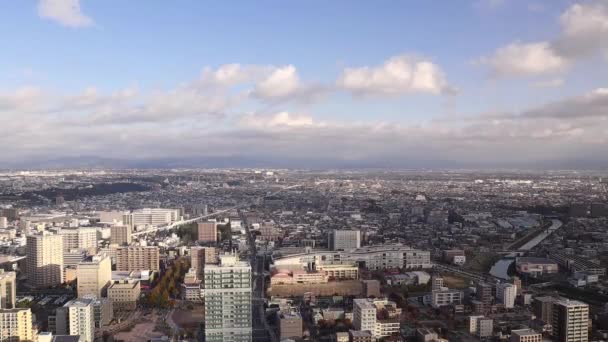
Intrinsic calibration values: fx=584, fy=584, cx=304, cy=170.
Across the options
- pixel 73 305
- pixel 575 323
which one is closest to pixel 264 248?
pixel 73 305

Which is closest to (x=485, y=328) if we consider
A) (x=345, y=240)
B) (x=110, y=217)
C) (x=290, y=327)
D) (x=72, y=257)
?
(x=290, y=327)

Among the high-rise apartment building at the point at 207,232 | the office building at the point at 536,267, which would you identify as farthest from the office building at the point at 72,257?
the office building at the point at 536,267

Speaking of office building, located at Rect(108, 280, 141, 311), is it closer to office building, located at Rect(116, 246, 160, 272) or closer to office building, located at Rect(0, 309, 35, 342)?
office building, located at Rect(0, 309, 35, 342)

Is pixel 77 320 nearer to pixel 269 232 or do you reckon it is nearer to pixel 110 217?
pixel 269 232

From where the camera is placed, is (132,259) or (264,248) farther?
(264,248)

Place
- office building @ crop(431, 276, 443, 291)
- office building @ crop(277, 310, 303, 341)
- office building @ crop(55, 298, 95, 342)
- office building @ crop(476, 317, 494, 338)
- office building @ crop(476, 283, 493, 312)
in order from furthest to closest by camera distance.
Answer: office building @ crop(431, 276, 443, 291)
office building @ crop(476, 283, 493, 312)
office building @ crop(476, 317, 494, 338)
office building @ crop(277, 310, 303, 341)
office building @ crop(55, 298, 95, 342)

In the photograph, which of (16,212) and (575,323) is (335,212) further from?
(575,323)

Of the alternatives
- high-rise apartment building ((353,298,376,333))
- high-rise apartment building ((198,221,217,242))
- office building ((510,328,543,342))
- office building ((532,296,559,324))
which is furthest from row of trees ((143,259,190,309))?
office building ((532,296,559,324))
